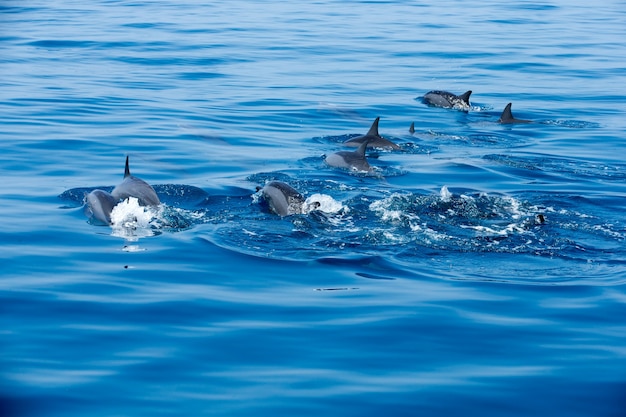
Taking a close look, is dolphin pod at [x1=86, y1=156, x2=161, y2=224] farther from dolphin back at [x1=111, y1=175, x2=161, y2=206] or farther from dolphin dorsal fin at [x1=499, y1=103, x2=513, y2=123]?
dolphin dorsal fin at [x1=499, y1=103, x2=513, y2=123]

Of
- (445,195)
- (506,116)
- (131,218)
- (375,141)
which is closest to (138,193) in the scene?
(131,218)

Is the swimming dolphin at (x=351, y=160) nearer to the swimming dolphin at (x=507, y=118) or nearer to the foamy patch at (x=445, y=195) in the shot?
the foamy patch at (x=445, y=195)

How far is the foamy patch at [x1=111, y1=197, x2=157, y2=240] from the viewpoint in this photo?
11.8m

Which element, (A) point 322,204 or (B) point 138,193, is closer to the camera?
(B) point 138,193

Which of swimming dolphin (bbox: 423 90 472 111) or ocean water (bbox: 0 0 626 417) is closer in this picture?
ocean water (bbox: 0 0 626 417)

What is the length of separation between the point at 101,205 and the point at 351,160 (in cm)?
483

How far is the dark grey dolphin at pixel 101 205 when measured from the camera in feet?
39.7

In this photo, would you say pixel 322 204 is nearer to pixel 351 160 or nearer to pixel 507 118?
pixel 351 160

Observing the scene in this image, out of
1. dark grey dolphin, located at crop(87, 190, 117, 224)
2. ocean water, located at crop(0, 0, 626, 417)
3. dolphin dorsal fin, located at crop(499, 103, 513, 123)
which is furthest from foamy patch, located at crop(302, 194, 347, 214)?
dolphin dorsal fin, located at crop(499, 103, 513, 123)

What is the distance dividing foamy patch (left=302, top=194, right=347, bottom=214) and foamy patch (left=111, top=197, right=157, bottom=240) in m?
1.95

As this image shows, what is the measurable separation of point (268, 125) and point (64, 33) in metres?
15.4

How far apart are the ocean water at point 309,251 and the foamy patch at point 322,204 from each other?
0.14 ft

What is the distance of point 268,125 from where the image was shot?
64.7 feet

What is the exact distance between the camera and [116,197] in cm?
1238
